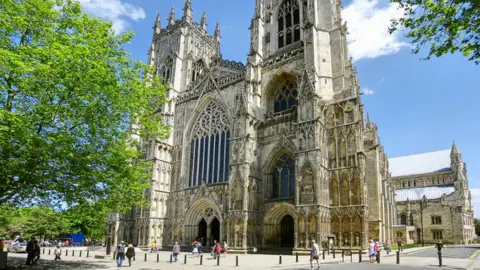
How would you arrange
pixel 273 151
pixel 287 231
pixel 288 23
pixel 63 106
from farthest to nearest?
pixel 288 23, pixel 273 151, pixel 287 231, pixel 63 106

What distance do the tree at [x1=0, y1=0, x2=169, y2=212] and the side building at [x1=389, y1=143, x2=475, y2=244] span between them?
1792 inches

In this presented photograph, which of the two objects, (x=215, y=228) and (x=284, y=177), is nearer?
(x=284, y=177)

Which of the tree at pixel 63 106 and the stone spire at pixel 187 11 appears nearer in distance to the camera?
the tree at pixel 63 106

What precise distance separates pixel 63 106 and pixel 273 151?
18298mm

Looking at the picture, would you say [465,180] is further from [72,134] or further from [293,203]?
[72,134]

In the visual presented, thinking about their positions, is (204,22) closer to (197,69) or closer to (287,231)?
(197,69)

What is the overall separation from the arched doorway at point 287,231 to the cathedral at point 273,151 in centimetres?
8

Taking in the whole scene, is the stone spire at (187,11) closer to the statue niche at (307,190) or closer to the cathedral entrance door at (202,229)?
the cathedral entrance door at (202,229)

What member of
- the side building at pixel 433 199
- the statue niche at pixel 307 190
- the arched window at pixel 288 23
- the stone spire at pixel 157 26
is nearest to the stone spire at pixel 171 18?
the stone spire at pixel 157 26

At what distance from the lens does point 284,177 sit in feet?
92.2

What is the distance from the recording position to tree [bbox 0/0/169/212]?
12.2 meters

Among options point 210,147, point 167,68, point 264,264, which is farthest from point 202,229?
point 167,68

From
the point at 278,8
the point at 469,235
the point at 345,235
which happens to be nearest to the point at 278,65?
the point at 278,8

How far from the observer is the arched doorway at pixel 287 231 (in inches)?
1061
